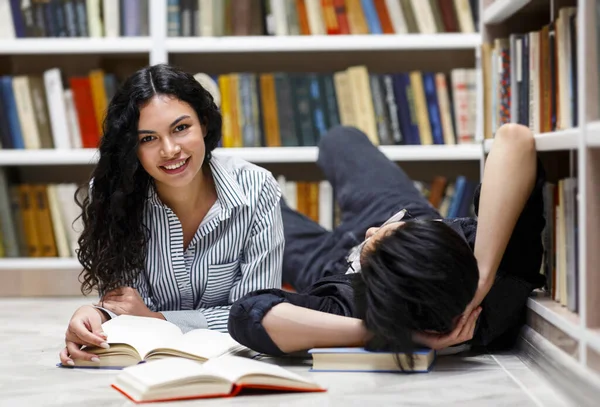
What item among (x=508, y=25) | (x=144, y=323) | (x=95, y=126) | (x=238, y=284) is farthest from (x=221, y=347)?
(x=95, y=126)

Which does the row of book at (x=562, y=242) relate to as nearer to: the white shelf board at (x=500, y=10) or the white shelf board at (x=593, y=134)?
the white shelf board at (x=593, y=134)

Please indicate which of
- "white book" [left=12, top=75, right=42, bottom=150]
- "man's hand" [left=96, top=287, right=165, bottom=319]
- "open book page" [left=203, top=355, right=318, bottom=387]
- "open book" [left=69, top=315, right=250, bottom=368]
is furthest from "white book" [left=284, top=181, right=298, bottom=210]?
"open book page" [left=203, top=355, right=318, bottom=387]

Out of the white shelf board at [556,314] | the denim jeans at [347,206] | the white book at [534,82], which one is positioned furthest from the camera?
the denim jeans at [347,206]

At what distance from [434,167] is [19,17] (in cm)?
149

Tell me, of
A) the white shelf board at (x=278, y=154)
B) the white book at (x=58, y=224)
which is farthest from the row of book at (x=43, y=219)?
the white shelf board at (x=278, y=154)

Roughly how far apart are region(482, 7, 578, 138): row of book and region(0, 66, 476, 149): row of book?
2.25 ft

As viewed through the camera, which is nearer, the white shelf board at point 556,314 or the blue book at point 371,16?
the white shelf board at point 556,314

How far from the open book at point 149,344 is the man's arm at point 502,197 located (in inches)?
18.3

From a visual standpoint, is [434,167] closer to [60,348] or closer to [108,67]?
[108,67]

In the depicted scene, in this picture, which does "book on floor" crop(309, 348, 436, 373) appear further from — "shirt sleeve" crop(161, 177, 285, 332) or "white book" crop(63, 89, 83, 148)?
"white book" crop(63, 89, 83, 148)

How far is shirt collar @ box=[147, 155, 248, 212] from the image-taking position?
175 centimetres

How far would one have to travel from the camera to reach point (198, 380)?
1.20 metres

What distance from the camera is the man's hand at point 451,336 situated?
1396 mm

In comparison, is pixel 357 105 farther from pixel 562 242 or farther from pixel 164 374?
pixel 164 374
